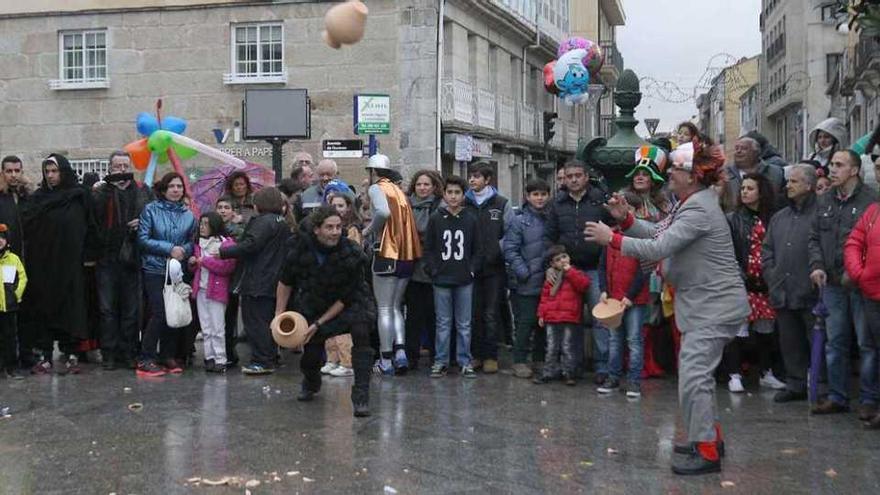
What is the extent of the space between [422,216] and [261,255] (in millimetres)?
1547

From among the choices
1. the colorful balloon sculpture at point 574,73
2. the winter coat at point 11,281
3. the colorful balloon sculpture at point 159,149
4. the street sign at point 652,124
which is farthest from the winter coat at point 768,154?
the street sign at point 652,124

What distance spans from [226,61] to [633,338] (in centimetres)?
1675

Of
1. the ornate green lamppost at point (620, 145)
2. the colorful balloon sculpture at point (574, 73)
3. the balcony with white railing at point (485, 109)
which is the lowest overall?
the ornate green lamppost at point (620, 145)

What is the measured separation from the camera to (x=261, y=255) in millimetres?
10297

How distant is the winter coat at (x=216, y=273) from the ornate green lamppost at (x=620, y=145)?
354 cm

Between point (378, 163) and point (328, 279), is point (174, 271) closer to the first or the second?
point (378, 163)

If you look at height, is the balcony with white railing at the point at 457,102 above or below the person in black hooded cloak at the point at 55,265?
A: above

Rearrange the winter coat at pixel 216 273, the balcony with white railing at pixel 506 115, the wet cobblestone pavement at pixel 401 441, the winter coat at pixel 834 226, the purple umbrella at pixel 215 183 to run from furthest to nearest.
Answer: the balcony with white railing at pixel 506 115, the purple umbrella at pixel 215 183, the winter coat at pixel 216 273, the winter coat at pixel 834 226, the wet cobblestone pavement at pixel 401 441

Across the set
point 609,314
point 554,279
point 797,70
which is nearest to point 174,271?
point 554,279

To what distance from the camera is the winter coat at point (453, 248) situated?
33.0 feet

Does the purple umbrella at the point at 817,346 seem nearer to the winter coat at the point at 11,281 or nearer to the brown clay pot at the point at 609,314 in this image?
the brown clay pot at the point at 609,314

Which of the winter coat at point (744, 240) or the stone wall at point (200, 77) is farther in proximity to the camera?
the stone wall at point (200, 77)

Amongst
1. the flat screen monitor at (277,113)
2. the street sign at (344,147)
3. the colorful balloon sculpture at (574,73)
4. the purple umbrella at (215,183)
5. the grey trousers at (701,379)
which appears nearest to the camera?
the grey trousers at (701,379)

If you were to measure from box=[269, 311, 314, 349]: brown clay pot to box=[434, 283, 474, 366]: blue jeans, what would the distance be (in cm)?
211
